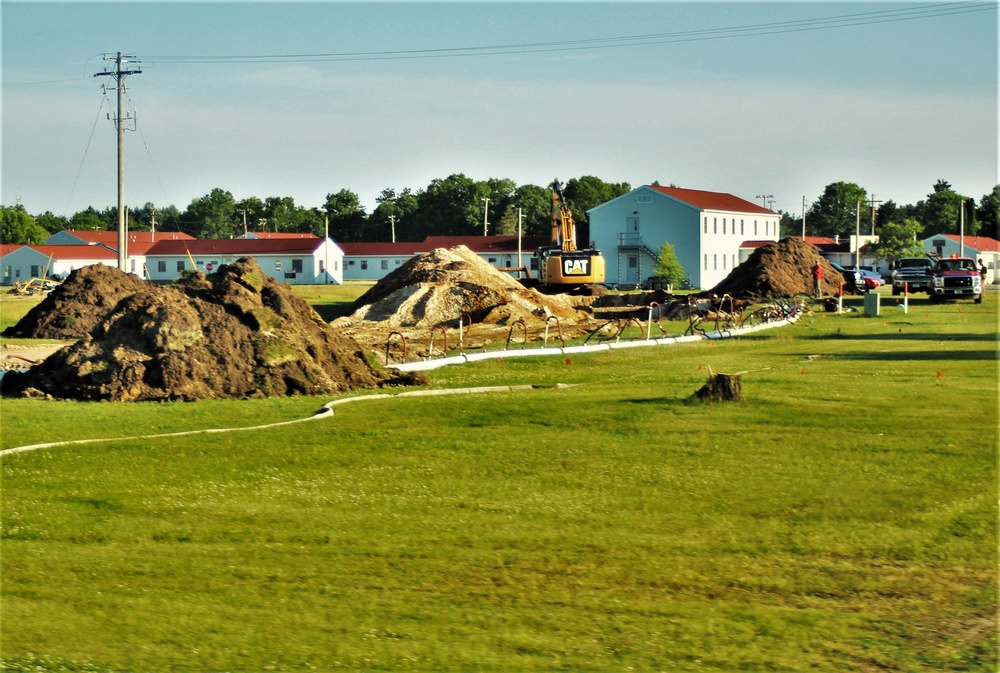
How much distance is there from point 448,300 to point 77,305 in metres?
13.7

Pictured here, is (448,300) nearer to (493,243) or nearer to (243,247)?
(243,247)

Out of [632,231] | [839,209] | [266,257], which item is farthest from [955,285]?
[839,209]

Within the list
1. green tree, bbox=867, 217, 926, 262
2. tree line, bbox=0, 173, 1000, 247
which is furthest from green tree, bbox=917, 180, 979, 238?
green tree, bbox=867, 217, 926, 262

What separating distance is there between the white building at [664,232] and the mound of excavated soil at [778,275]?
31.6 m

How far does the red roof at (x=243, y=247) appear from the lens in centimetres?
11400

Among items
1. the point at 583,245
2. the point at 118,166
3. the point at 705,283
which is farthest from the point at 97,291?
the point at 583,245

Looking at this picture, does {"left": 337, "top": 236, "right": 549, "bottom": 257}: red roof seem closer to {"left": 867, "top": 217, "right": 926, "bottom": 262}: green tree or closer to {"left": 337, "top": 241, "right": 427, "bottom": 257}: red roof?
{"left": 337, "top": 241, "right": 427, "bottom": 257}: red roof

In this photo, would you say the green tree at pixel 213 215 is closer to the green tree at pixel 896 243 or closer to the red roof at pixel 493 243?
the red roof at pixel 493 243

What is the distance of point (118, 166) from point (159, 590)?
160 feet

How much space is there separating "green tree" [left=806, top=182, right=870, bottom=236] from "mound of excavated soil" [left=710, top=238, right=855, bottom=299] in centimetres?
11473

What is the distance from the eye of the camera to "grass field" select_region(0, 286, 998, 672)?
773cm

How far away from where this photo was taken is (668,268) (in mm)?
89000

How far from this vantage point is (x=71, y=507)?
456 inches

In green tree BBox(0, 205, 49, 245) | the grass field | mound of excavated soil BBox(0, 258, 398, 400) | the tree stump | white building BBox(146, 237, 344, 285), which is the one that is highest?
green tree BBox(0, 205, 49, 245)
